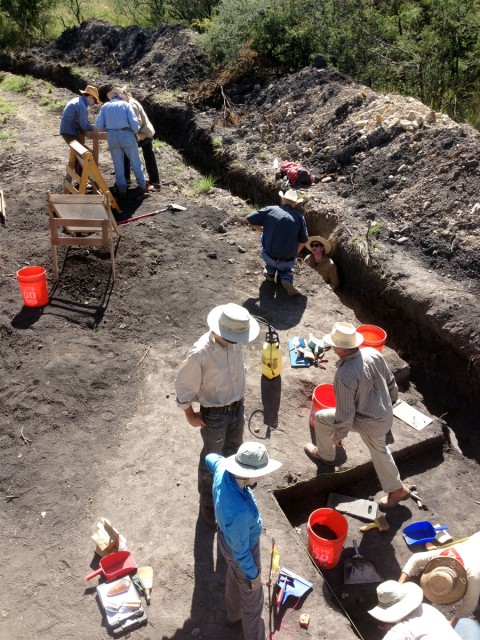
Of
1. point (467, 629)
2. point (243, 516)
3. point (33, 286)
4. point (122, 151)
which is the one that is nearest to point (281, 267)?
point (33, 286)

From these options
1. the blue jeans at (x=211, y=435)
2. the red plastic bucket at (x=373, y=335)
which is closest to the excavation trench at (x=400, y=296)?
the red plastic bucket at (x=373, y=335)

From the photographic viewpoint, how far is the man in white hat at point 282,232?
323 inches

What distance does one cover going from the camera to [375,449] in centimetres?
554

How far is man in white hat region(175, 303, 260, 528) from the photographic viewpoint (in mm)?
4789

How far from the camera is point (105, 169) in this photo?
1228 cm

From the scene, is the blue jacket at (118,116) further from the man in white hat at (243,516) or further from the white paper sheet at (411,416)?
the man in white hat at (243,516)

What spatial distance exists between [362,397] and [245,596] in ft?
6.46

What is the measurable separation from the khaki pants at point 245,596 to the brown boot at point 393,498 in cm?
201

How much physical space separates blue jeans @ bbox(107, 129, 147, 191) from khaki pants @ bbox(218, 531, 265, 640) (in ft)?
26.1

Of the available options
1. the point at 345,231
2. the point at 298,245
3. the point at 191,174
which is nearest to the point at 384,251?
the point at 345,231

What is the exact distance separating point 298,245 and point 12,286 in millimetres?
4162

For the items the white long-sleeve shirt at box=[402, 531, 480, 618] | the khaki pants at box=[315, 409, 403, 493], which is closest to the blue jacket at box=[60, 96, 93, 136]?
the khaki pants at box=[315, 409, 403, 493]

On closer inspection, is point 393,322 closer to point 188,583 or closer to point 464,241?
point 464,241

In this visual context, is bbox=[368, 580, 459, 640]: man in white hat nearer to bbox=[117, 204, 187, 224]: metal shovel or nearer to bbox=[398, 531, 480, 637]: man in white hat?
bbox=[398, 531, 480, 637]: man in white hat
